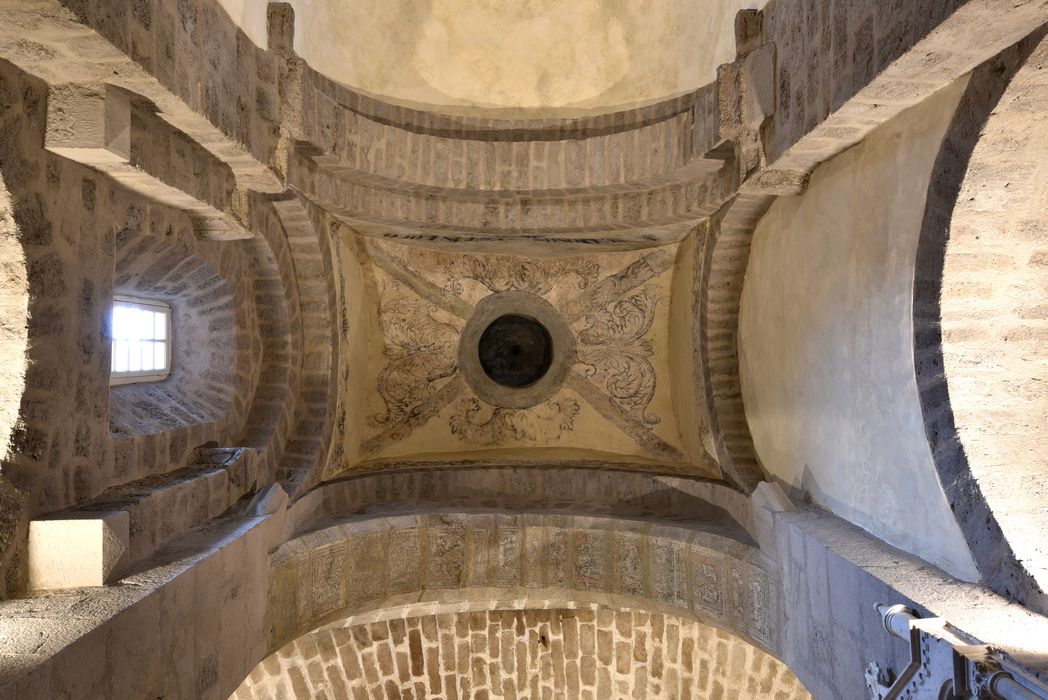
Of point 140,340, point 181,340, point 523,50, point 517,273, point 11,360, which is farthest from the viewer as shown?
point 517,273

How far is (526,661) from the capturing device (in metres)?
5.96

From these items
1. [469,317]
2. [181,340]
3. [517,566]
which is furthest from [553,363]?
[181,340]

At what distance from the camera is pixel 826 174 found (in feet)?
11.9

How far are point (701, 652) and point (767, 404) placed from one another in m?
2.37

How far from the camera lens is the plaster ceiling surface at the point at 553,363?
5.84 metres

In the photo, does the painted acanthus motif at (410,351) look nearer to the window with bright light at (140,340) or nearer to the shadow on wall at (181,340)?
the shadow on wall at (181,340)

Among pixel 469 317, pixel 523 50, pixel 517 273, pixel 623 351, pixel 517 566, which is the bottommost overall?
pixel 517 566

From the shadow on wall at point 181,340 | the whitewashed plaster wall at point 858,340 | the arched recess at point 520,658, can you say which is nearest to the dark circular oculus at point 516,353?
the arched recess at point 520,658

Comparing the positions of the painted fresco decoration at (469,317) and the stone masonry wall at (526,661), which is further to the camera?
the painted fresco decoration at (469,317)

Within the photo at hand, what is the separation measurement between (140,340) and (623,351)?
3.64 metres

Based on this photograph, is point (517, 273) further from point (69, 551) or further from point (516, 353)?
point (69, 551)

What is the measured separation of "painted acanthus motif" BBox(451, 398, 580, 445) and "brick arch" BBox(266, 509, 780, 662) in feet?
4.22

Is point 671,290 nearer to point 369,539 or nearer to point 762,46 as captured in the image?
point 762,46

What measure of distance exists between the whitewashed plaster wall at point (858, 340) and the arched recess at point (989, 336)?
0.10 metres
